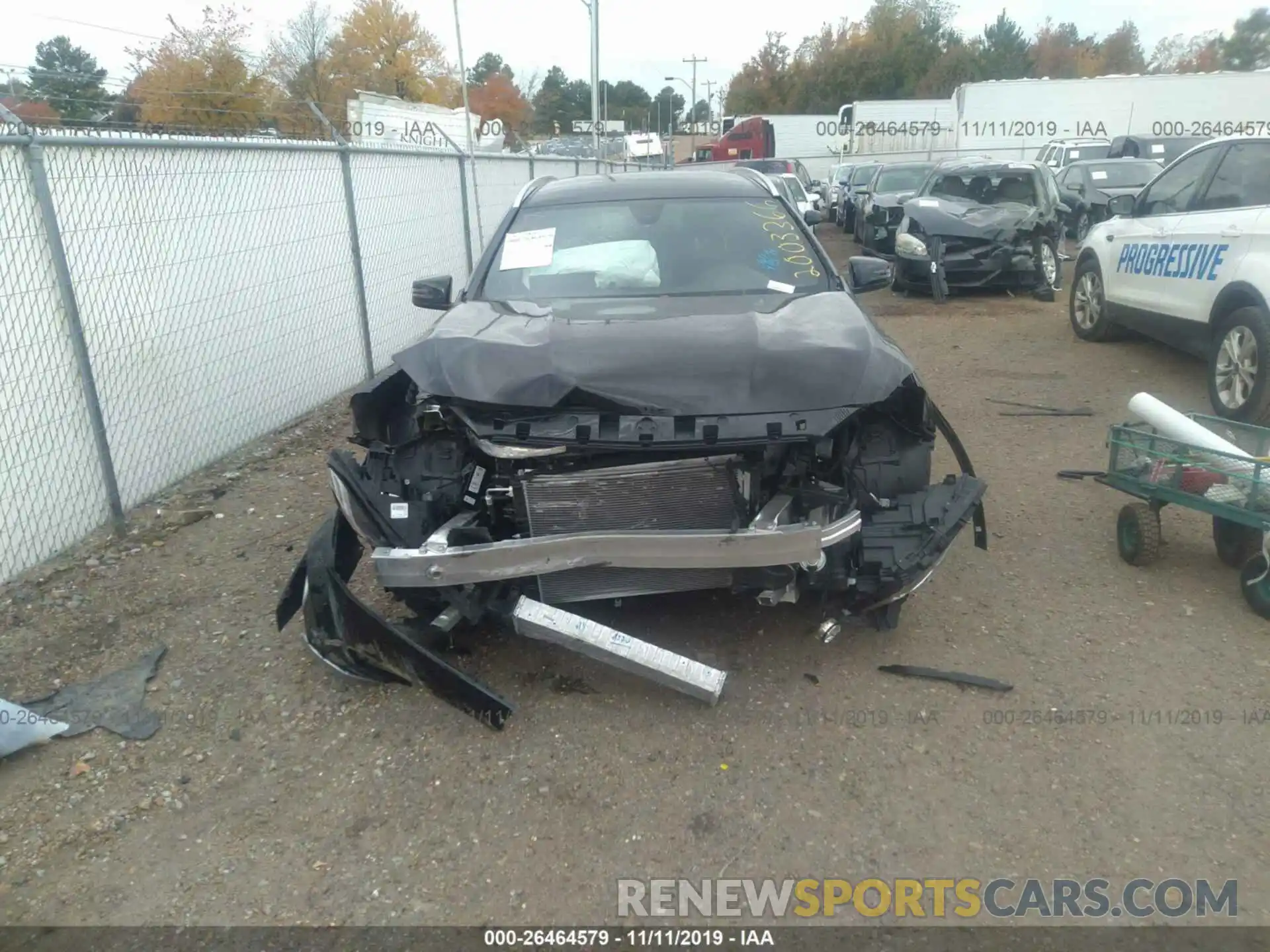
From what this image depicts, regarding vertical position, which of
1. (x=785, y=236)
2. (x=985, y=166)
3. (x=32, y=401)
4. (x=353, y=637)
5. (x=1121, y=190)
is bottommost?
(x=353, y=637)

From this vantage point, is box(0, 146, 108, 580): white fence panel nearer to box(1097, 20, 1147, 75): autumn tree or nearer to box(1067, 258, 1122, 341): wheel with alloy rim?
box(1067, 258, 1122, 341): wheel with alloy rim

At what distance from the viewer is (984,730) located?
327 cm

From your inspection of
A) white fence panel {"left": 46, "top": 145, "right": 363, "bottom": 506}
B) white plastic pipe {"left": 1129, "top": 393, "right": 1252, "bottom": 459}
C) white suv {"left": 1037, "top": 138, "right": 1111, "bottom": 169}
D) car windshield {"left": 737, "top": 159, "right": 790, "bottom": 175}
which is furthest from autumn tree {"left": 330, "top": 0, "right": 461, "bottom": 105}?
white plastic pipe {"left": 1129, "top": 393, "right": 1252, "bottom": 459}

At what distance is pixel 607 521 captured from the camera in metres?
3.44

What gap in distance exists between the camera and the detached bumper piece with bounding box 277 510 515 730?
3.21m

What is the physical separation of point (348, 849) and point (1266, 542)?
3.46 metres

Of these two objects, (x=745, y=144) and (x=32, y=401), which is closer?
(x=32, y=401)

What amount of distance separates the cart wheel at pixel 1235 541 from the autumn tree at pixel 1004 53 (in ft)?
219

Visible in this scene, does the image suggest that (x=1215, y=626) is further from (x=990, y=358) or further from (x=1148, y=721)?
(x=990, y=358)

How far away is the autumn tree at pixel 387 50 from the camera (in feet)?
136

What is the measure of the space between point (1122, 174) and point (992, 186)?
5643mm

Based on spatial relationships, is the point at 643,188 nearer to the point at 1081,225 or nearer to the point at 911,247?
the point at 911,247

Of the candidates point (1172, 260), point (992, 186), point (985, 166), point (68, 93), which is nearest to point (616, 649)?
point (1172, 260)

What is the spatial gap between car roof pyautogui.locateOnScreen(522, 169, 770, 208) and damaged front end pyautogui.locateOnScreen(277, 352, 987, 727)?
1.85 meters
